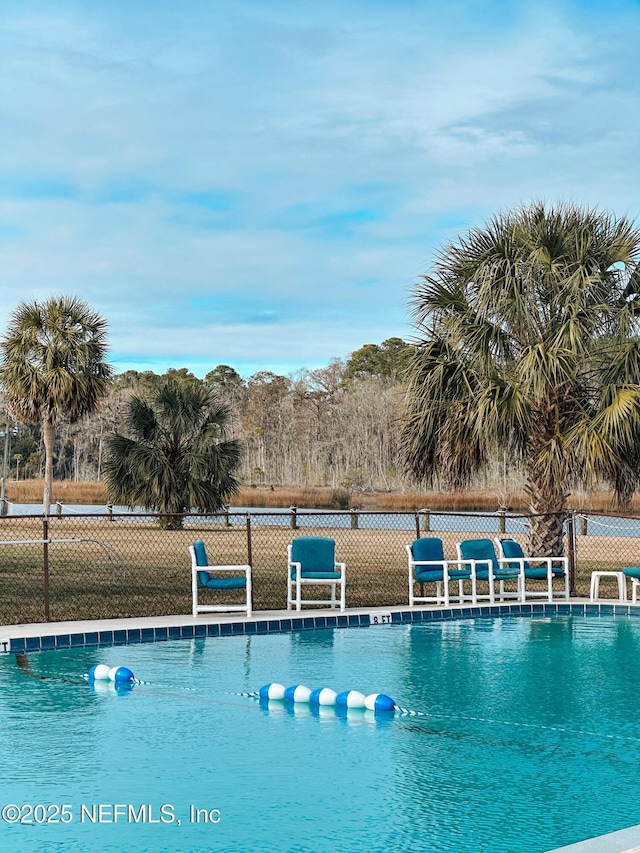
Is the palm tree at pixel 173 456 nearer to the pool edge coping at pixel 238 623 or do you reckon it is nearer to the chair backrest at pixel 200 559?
the pool edge coping at pixel 238 623

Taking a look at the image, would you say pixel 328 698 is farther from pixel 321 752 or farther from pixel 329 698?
pixel 321 752

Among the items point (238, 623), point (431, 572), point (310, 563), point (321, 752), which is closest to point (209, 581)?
point (238, 623)

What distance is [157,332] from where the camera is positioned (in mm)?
41062

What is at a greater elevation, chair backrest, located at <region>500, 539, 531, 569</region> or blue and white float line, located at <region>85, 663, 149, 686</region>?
chair backrest, located at <region>500, 539, 531, 569</region>

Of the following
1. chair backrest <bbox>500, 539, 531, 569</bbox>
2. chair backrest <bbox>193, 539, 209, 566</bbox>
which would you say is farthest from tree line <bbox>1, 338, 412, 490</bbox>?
chair backrest <bbox>193, 539, 209, 566</bbox>

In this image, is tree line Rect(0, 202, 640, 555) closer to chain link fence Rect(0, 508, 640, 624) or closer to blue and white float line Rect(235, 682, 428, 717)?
chain link fence Rect(0, 508, 640, 624)

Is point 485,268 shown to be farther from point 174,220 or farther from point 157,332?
point 157,332

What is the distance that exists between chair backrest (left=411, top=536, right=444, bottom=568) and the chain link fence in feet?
2.84

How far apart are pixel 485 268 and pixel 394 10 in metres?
4.18

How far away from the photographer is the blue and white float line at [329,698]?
6996 mm

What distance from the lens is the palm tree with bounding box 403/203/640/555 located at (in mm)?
13922

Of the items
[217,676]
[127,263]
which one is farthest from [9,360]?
[217,676]

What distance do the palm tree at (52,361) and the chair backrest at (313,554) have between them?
20.2m

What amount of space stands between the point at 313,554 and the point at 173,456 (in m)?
15.9
